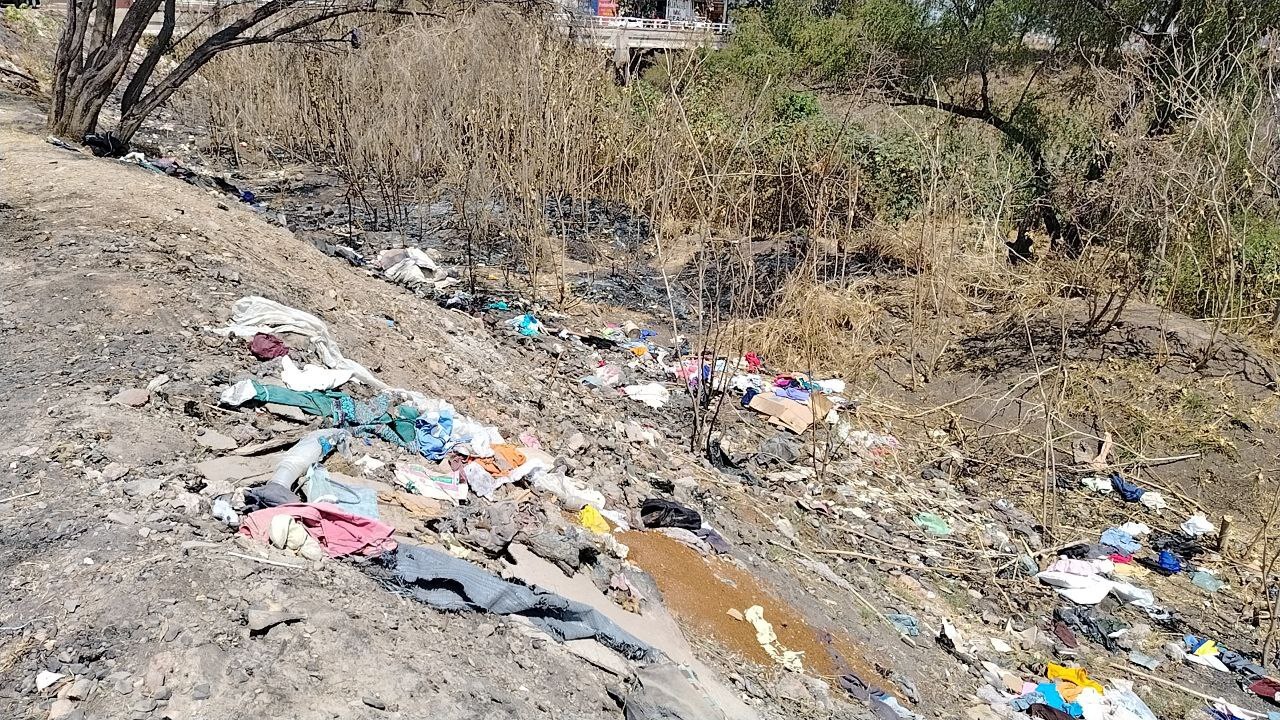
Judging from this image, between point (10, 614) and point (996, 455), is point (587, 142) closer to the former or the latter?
point (996, 455)

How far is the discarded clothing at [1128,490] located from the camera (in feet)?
16.5

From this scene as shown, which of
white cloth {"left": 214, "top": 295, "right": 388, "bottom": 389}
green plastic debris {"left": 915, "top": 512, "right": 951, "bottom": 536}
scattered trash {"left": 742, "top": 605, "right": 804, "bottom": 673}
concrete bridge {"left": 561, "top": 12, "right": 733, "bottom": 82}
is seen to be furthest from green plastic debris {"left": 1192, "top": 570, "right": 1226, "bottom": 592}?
concrete bridge {"left": 561, "top": 12, "right": 733, "bottom": 82}

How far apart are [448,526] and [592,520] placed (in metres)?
0.64

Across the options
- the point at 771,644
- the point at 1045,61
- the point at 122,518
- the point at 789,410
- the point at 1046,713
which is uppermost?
the point at 1045,61

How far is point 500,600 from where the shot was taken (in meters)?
2.41

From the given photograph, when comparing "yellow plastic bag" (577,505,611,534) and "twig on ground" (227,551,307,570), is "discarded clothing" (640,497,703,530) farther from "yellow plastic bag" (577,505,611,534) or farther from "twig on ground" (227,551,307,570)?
"twig on ground" (227,551,307,570)

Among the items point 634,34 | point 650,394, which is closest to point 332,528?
point 650,394

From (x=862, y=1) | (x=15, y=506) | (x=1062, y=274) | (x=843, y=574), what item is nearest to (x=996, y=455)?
(x=843, y=574)

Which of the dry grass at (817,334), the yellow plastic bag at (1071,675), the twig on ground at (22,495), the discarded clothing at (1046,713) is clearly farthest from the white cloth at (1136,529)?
the twig on ground at (22,495)

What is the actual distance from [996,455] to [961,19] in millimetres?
5957

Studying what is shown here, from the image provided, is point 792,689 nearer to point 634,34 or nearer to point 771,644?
point 771,644

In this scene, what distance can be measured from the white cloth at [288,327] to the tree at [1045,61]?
545 cm

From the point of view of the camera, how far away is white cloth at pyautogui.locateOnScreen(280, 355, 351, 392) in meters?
3.55

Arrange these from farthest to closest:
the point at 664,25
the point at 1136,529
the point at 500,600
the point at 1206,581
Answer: the point at 664,25 → the point at 1136,529 → the point at 1206,581 → the point at 500,600
